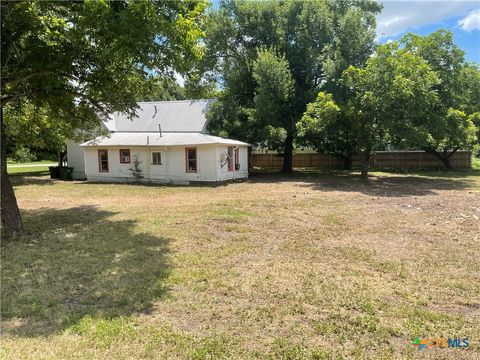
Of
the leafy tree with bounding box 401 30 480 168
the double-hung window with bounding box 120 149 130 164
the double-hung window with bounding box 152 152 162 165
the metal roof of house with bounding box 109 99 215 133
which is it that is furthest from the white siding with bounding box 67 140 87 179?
the leafy tree with bounding box 401 30 480 168

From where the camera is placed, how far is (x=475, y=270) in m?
5.58

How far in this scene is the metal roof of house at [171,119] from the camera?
22.7 metres

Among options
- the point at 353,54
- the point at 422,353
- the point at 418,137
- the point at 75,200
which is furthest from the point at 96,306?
the point at 353,54

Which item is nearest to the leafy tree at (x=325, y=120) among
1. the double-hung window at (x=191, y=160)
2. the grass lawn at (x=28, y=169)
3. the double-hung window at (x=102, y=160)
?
the double-hung window at (x=191, y=160)

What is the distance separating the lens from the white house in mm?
19375

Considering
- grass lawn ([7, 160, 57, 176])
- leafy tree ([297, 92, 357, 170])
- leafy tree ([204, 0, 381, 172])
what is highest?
leafy tree ([204, 0, 381, 172])

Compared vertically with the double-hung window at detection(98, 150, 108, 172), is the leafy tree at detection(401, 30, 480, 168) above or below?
above

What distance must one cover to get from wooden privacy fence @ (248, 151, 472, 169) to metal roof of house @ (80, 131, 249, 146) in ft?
30.9

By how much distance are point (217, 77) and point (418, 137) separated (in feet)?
46.3

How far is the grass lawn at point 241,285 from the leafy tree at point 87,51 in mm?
2865

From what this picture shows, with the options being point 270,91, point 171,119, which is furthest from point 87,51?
point 171,119

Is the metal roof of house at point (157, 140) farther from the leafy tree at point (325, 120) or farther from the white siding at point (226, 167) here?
the leafy tree at point (325, 120)

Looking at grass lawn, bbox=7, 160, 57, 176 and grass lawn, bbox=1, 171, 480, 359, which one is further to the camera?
grass lawn, bbox=7, 160, 57, 176

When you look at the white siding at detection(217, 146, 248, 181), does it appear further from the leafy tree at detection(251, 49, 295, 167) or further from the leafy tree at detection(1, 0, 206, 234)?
the leafy tree at detection(1, 0, 206, 234)
